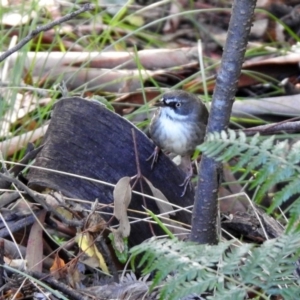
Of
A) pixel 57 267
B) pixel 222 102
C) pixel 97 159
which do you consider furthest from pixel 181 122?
pixel 222 102

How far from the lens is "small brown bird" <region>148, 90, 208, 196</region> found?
13.0 feet

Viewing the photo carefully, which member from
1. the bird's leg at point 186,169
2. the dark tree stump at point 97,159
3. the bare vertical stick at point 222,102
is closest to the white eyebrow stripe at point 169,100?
the bird's leg at point 186,169

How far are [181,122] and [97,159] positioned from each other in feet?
3.65

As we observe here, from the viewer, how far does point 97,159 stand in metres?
3.14

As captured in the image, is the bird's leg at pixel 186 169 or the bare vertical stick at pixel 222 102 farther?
the bird's leg at pixel 186 169

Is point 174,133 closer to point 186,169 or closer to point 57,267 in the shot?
point 186,169

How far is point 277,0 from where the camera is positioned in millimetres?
6281

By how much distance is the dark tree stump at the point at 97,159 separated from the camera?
3064 millimetres

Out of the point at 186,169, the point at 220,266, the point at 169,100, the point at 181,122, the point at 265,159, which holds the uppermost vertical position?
the point at 265,159

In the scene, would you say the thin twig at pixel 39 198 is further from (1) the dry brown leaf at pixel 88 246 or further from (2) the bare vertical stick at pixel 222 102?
(2) the bare vertical stick at pixel 222 102

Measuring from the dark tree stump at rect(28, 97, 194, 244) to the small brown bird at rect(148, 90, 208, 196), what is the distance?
2.33 feet

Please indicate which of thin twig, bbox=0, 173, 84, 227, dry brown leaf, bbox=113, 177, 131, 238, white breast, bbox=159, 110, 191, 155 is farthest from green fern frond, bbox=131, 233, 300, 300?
white breast, bbox=159, 110, 191, 155

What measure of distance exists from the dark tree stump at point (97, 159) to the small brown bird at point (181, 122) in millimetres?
711

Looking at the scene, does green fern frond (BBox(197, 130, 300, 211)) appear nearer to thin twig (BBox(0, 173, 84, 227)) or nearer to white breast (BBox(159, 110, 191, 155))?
thin twig (BBox(0, 173, 84, 227))
